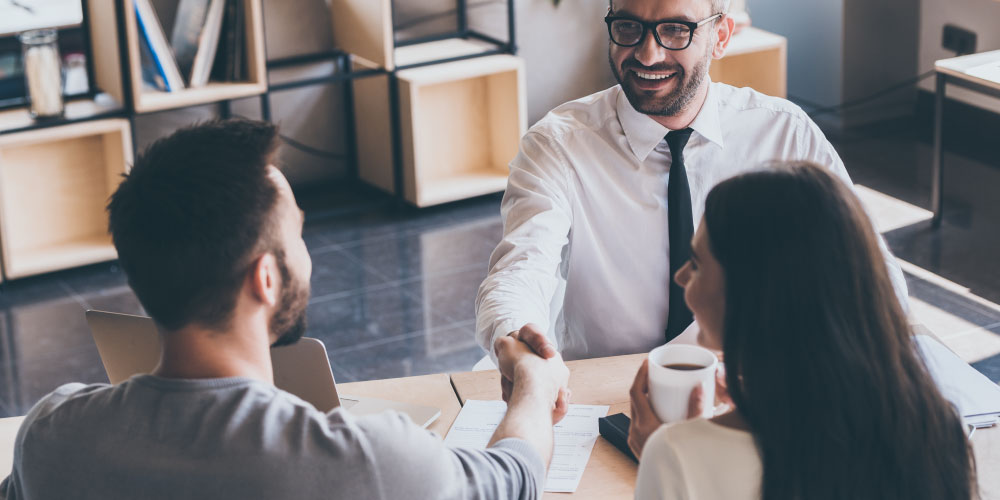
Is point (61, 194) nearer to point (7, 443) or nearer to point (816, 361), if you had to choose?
point (7, 443)

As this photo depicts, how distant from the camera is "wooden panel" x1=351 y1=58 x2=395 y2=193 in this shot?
178 inches

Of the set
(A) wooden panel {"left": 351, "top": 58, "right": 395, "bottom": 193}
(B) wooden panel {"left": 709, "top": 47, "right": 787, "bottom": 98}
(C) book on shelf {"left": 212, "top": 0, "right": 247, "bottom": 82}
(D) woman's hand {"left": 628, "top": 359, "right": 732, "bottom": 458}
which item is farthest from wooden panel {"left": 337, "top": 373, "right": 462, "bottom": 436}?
(B) wooden panel {"left": 709, "top": 47, "right": 787, "bottom": 98}

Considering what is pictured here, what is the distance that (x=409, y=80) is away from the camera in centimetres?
426

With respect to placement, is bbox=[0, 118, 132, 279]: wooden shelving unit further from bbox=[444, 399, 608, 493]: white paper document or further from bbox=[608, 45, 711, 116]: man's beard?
bbox=[444, 399, 608, 493]: white paper document

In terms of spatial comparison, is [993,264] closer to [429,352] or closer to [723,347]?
[429,352]

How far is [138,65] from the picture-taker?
3.85 meters

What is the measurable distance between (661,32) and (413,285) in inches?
78.5

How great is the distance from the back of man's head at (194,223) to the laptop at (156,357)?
11.1 inches

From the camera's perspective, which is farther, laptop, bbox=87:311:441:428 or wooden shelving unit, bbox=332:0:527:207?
wooden shelving unit, bbox=332:0:527:207

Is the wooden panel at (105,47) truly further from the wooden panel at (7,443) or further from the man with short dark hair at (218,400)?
the man with short dark hair at (218,400)

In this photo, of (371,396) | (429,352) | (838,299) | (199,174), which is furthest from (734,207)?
(429,352)

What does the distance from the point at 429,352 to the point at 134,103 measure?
1.40 meters

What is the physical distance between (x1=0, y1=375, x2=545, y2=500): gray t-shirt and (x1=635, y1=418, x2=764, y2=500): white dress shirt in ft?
0.66

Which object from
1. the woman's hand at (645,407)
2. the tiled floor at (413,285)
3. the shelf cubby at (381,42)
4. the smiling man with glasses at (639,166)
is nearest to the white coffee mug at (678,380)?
the woman's hand at (645,407)
